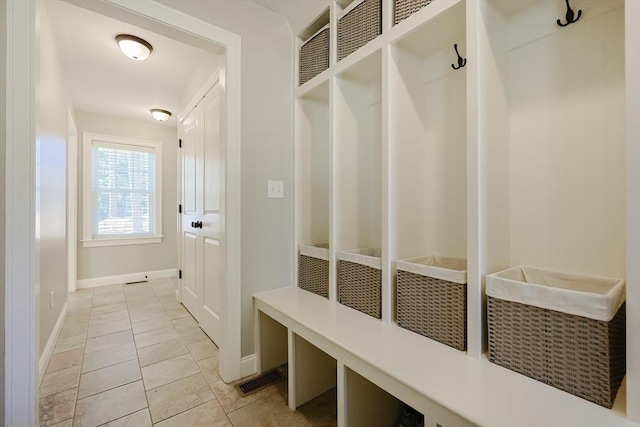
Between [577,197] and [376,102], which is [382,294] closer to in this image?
[577,197]

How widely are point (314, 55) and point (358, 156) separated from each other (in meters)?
0.72

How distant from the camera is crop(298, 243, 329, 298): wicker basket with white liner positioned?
168 centimetres

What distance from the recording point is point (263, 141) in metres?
1.81

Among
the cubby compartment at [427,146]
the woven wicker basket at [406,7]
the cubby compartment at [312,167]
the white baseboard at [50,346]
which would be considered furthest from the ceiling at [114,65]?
the white baseboard at [50,346]

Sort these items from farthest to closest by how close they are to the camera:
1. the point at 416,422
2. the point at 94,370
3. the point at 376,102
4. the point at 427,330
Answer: the point at 94,370 → the point at 376,102 → the point at 416,422 → the point at 427,330

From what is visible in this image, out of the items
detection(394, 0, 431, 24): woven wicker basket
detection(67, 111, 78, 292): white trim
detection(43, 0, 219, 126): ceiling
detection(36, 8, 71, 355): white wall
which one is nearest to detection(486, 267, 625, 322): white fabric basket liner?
detection(394, 0, 431, 24): woven wicker basket

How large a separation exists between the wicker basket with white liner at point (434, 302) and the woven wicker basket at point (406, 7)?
1.09 metres

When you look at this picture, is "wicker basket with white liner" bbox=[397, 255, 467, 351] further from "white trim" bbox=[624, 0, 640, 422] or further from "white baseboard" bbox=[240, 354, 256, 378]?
"white baseboard" bbox=[240, 354, 256, 378]

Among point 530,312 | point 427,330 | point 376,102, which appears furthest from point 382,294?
point 376,102

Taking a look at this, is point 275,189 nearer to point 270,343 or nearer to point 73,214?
point 270,343

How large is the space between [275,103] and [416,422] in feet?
6.41

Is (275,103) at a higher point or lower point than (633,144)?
higher

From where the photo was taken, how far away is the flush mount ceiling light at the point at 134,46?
209cm

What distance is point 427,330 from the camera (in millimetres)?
1151
